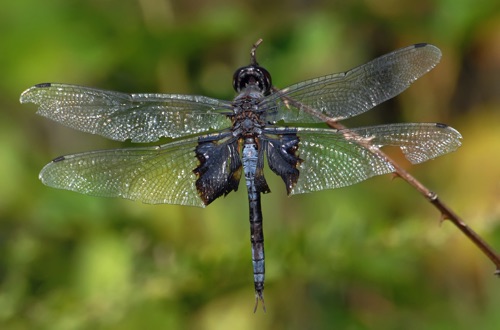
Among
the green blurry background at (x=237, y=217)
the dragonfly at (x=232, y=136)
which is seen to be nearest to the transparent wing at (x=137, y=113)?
the dragonfly at (x=232, y=136)

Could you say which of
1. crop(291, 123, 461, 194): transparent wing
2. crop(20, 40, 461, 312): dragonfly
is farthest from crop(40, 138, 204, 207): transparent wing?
crop(291, 123, 461, 194): transparent wing

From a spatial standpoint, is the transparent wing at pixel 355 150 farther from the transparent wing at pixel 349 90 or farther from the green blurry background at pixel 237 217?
the green blurry background at pixel 237 217

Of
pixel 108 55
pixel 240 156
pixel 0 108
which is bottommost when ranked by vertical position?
pixel 240 156

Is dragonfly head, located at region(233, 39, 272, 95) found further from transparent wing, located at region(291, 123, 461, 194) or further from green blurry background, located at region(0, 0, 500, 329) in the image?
green blurry background, located at region(0, 0, 500, 329)

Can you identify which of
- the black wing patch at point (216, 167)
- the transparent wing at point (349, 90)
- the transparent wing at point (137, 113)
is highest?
the transparent wing at point (137, 113)

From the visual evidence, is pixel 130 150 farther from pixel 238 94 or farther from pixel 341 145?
pixel 341 145

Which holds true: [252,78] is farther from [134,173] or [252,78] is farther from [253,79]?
[134,173]

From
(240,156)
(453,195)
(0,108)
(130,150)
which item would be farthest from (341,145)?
(0,108)
